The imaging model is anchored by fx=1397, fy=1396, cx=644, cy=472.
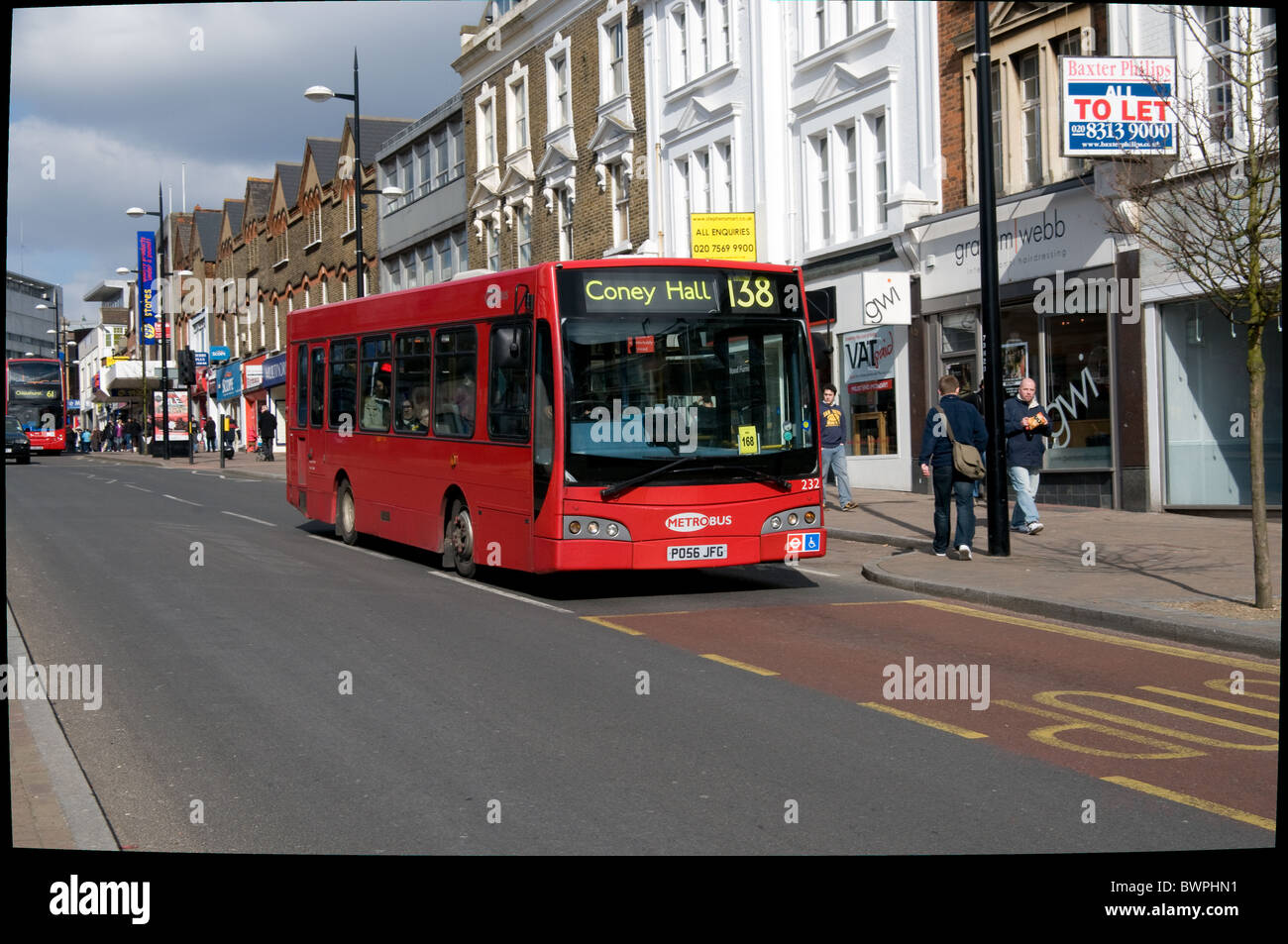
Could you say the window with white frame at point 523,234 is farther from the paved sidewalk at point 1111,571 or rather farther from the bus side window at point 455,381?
the bus side window at point 455,381

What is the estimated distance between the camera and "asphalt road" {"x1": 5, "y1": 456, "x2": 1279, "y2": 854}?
5.45 m

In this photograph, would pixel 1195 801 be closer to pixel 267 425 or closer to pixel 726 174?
pixel 726 174

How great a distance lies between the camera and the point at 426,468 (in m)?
14.8

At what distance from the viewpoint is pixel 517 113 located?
40.2m

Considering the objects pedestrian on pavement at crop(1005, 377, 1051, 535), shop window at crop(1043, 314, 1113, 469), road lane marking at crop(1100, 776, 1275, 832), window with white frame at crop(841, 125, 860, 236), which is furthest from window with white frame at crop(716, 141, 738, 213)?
road lane marking at crop(1100, 776, 1275, 832)

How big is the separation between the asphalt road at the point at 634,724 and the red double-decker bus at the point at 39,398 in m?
42.7

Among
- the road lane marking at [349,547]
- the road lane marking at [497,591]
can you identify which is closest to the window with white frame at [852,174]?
the road lane marking at [349,547]

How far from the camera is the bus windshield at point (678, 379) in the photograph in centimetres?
1204

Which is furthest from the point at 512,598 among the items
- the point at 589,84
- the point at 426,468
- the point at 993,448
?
the point at 589,84

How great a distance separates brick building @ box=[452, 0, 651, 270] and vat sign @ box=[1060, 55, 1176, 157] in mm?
16860

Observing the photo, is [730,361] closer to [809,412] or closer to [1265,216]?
[809,412]

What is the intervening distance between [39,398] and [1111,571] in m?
51.5

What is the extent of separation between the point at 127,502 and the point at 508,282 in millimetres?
15467

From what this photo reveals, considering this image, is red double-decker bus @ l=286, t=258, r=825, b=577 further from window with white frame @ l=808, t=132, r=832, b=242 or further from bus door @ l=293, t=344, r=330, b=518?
window with white frame @ l=808, t=132, r=832, b=242
